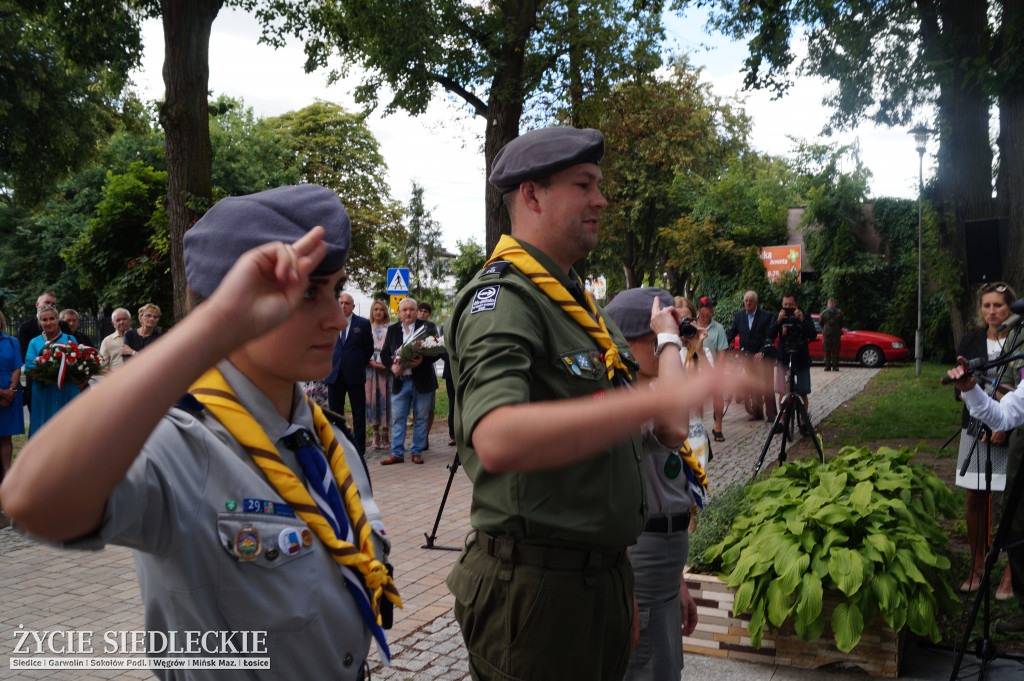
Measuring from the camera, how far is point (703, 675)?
4.33m

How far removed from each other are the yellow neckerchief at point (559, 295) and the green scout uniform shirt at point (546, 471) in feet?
0.07

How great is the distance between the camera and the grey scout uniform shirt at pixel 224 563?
4.25ft

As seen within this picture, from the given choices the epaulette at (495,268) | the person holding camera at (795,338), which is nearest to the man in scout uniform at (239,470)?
the epaulette at (495,268)

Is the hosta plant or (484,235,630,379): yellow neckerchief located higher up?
(484,235,630,379): yellow neckerchief

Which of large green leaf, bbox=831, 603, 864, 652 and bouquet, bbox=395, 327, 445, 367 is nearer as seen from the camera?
large green leaf, bbox=831, 603, 864, 652

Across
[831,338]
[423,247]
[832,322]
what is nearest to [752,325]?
[832,322]

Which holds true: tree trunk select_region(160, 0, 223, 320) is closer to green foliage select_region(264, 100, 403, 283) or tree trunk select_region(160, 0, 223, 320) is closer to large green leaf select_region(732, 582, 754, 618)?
large green leaf select_region(732, 582, 754, 618)

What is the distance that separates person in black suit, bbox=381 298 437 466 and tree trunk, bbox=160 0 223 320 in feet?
10.9

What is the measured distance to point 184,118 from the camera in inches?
389

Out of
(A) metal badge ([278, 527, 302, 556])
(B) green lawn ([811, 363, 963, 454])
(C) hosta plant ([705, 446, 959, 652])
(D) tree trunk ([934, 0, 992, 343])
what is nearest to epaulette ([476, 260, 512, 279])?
(A) metal badge ([278, 527, 302, 556])

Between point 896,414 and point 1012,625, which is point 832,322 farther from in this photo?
point 1012,625

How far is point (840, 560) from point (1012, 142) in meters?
7.79

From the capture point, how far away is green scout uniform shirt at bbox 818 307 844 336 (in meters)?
25.7

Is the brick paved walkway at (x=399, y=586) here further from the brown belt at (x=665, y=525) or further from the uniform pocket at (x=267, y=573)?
the uniform pocket at (x=267, y=573)
